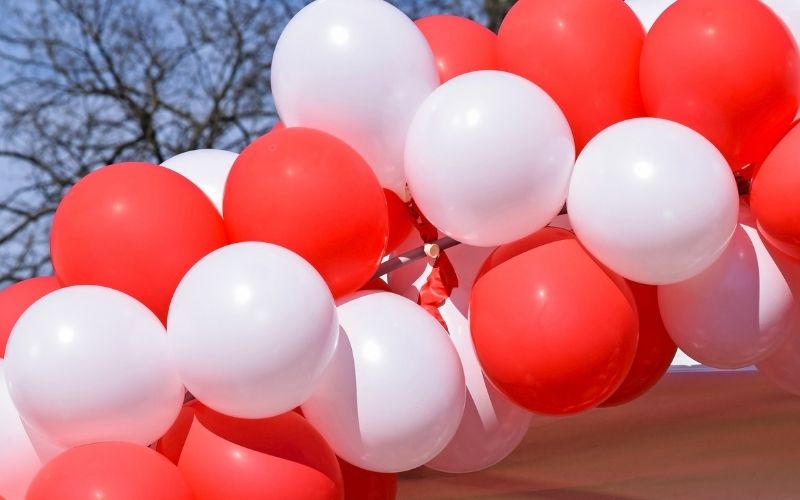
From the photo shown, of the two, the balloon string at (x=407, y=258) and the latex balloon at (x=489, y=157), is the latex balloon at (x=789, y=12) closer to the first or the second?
the latex balloon at (x=489, y=157)

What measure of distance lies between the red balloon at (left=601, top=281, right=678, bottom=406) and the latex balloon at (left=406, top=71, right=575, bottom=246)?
0.85 feet

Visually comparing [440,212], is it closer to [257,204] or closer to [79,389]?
[257,204]

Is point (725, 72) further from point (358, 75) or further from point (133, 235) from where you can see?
point (133, 235)

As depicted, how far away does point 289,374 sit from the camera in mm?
1493

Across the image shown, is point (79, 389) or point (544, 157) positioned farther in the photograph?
point (544, 157)

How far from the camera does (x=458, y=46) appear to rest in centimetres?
192

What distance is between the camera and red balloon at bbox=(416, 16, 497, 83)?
74.2 inches

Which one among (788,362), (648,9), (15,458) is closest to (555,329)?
(788,362)

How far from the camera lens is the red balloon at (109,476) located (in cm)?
145

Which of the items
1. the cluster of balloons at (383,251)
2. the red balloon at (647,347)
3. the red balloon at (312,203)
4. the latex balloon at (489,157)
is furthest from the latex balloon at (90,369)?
the red balloon at (647,347)

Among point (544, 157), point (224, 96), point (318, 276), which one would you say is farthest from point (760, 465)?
point (224, 96)

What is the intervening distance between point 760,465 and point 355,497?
1.25 metres

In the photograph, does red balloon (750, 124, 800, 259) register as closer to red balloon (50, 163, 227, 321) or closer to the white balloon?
the white balloon

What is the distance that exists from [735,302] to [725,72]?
36 centimetres
